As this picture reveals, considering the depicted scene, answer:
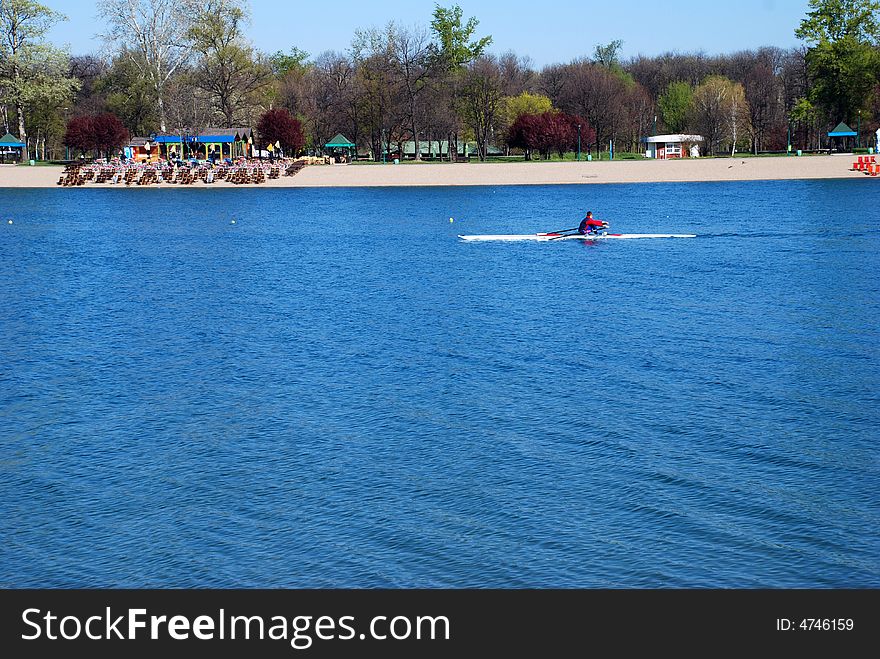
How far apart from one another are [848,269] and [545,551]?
33801mm

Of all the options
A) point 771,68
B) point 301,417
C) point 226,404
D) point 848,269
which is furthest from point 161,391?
point 771,68

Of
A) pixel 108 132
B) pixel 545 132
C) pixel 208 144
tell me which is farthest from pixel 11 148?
pixel 545 132

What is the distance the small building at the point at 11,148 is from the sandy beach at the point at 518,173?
349 inches

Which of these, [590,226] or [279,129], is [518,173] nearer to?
[279,129]

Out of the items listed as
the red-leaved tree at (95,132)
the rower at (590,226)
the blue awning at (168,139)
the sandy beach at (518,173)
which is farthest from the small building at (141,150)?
the rower at (590,226)

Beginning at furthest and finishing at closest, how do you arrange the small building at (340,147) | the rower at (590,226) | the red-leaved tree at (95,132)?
the small building at (340,147)
the red-leaved tree at (95,132)
the rower at (590,226)

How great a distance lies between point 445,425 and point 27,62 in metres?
121

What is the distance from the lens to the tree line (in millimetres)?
129250

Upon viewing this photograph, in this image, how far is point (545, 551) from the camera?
1590 cm

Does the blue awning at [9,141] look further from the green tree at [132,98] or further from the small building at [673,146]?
the small building at [673,146]

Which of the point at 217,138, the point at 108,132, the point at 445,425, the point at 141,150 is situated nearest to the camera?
the point at 445,425

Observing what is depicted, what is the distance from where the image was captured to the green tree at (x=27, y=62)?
127 m

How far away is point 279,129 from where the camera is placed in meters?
131
